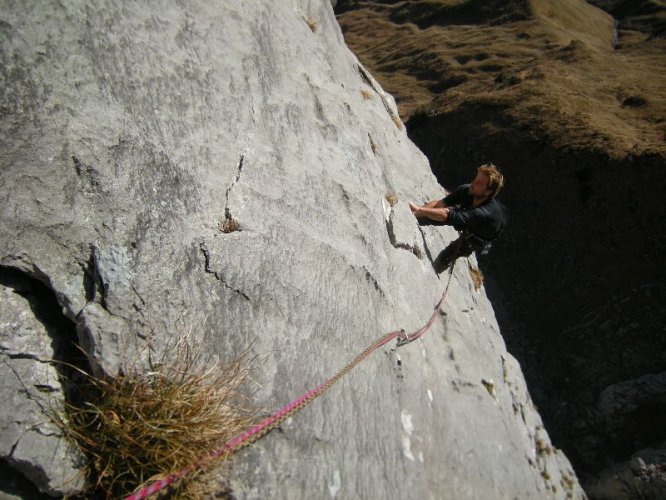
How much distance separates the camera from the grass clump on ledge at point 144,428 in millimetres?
3248

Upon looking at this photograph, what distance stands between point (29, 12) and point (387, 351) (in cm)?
526

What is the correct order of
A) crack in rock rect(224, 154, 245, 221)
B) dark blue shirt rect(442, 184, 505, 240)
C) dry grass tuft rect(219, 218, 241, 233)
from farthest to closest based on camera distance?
dark blue shirt rect(442, 184, 505, 240) < crack in rock rect(224, 154, 245, 221) < dry grass tuft rect(219, 218, 241, 233)

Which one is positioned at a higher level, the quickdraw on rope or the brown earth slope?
the quickdraw on rope

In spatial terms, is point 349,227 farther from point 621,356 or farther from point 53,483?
point 621,356

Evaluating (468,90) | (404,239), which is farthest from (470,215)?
(468,90)

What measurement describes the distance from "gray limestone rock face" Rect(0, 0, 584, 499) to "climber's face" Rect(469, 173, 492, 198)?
1606 millimetres

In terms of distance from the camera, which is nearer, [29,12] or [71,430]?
[71,430]

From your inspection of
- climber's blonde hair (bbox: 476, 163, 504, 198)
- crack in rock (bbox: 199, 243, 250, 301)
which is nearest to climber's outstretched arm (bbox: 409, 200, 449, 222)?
climber's blonde hair (bbox: 476, 163, 504, 198)

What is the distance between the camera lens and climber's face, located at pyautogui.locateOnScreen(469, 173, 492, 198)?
24.7ft

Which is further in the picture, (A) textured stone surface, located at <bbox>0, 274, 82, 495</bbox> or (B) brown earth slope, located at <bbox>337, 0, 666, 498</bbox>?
(B) brown earth slope, located at <bbox>337, 0, 666, 498</bbox>

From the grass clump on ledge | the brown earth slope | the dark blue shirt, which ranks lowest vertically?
the brown earth slope

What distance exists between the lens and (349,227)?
20.4ft

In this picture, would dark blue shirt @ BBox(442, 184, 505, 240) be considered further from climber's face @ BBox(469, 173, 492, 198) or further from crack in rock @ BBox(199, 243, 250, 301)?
crack in rock @ BBox(199, 243, 250, 301)

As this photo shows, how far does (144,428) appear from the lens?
3.27 m
